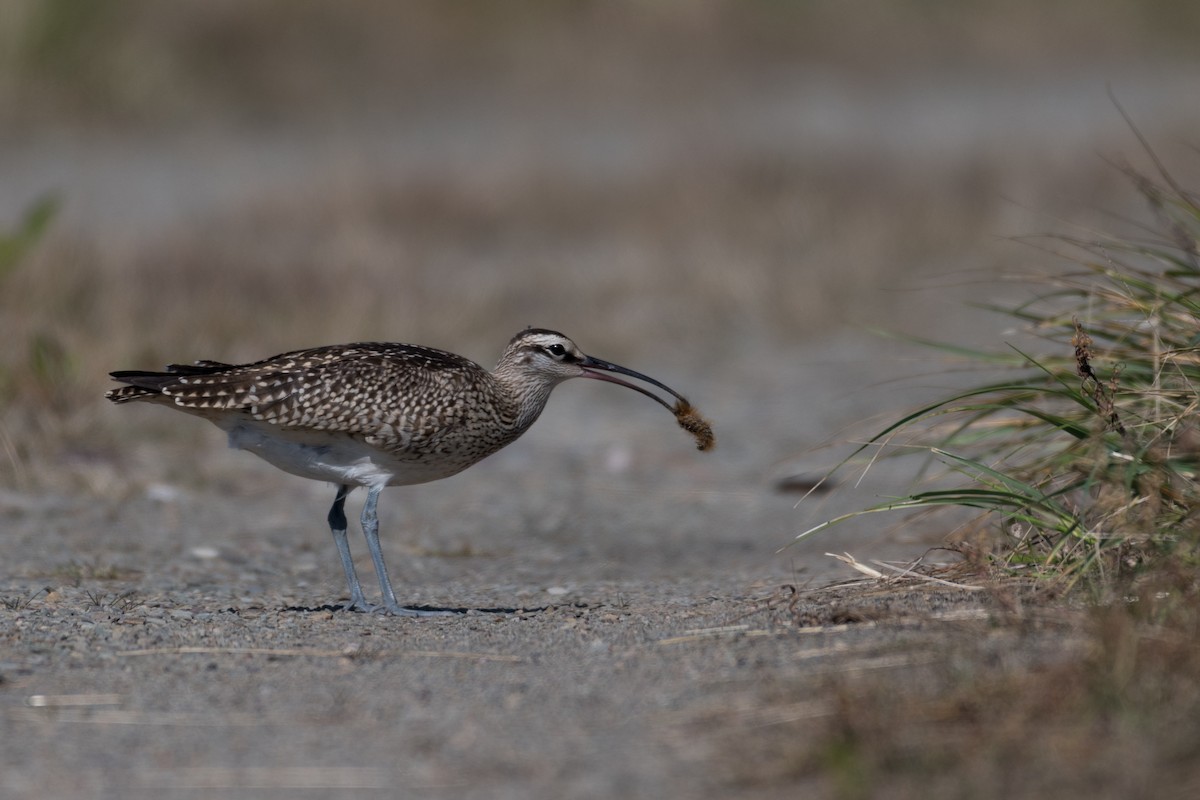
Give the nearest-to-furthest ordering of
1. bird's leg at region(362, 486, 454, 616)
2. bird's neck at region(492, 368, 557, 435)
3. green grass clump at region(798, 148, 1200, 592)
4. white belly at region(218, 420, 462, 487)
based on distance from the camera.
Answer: green grass clump at region(798, 148, 1200, 592)
bird's leg at region(362, 486, 454, 616)
white belly at region(218, 420, 462, 487)
bird's neck at region(492, 368, 557, 435)

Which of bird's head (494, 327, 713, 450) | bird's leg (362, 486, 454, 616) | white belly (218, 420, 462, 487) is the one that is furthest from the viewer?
bird's head (494, 327, 713, 450)

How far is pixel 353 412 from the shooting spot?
630 centimetres

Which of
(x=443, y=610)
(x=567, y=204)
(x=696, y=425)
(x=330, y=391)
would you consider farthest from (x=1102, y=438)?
(x=567, y=204)

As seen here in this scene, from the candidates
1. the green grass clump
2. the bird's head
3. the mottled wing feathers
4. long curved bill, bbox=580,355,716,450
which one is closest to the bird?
the mottled wing feathers

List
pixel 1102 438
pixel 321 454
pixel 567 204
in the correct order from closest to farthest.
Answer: pixel 1102 438 < pixel 321 454 < pixel 567 204

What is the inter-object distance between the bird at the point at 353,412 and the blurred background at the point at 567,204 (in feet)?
5.43

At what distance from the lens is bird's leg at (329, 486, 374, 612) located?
20.8ft

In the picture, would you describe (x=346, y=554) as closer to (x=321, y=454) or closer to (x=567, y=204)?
(x=321, y=454)

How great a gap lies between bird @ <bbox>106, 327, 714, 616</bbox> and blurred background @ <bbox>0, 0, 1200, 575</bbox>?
1.65 metres

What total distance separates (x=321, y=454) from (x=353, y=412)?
263mm

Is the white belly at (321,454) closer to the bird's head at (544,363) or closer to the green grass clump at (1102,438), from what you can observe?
the bird's head at (544,363)

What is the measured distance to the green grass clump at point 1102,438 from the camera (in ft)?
17.6

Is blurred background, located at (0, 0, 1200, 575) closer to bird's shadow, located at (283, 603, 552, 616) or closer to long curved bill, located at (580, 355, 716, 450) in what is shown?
long curved bill, located at (580, 355, 716, 450)

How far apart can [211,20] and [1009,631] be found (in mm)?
17556
